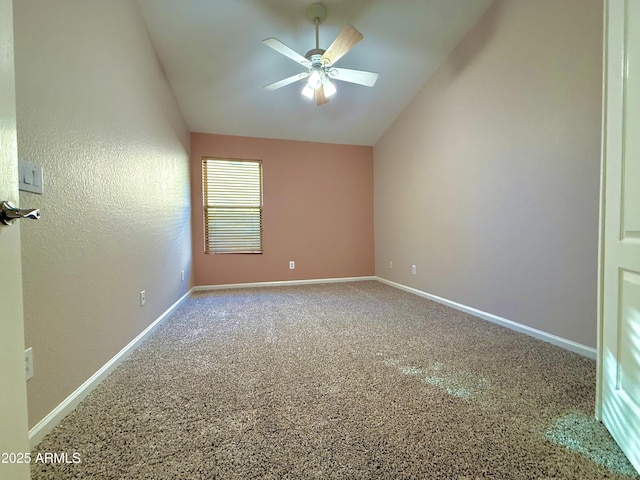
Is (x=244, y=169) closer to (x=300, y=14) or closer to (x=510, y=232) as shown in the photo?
(x=300, y=14)

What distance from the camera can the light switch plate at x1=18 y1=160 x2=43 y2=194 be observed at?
1.02 metres

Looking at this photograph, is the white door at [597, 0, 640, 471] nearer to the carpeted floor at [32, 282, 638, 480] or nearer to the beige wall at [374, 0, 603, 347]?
the carpeted floor at [32, 282, 638, 480]

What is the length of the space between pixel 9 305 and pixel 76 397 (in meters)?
1.02

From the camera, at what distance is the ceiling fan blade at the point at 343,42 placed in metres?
1.95

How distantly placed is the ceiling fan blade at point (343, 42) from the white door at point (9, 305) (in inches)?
74.4

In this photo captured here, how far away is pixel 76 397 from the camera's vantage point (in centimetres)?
130

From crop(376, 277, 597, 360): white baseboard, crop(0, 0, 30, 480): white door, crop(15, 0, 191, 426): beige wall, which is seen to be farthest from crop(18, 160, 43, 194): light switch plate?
crop(376, 277, 597, 360): white baseboard

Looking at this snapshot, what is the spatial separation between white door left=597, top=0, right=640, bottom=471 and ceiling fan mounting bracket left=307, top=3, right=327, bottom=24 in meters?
1.98

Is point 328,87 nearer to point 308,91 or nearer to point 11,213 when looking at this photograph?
point 308,91

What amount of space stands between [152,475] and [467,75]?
3.64m

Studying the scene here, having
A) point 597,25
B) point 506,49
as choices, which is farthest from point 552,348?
point 506,49

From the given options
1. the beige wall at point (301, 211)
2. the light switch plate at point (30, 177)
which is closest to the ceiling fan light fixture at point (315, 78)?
the beige wall at point (301, 211)

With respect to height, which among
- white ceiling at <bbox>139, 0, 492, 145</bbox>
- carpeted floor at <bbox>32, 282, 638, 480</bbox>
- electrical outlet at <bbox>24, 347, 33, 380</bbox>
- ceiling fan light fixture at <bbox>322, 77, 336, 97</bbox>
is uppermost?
white ceiling at <bbox>139, 0, 492, 145</bbox>

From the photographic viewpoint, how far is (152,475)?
0.91 meters
